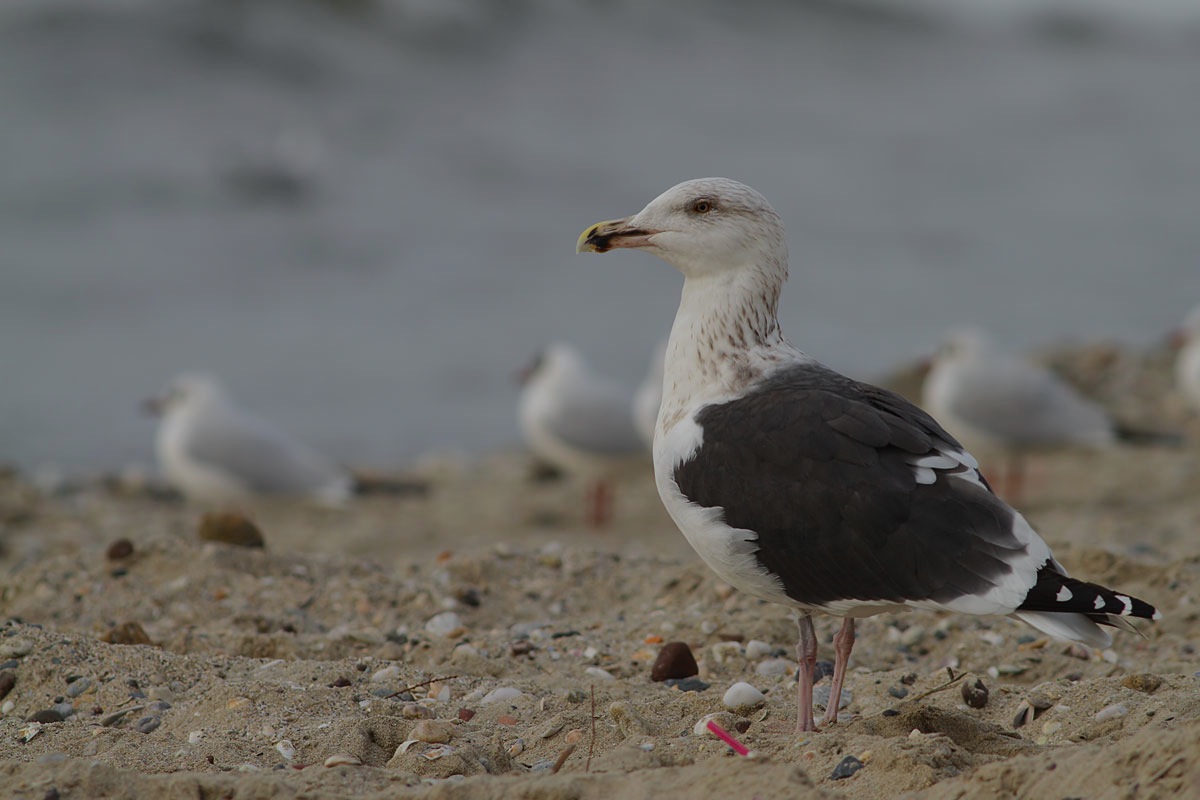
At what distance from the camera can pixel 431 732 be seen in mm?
3582

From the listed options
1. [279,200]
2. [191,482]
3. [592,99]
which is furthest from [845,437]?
[592,99]

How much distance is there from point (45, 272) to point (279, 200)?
4.04m

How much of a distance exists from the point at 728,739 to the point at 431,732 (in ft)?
2.65

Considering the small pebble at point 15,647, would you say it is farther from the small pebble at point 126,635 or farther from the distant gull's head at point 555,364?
the distant gull's head at point 555,364

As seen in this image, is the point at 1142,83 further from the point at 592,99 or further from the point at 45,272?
the point at 45,272

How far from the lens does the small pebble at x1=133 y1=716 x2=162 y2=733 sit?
3.83m

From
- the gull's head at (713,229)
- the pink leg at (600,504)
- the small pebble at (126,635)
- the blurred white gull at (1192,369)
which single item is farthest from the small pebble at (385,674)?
the blurred white gull at (1192,369)

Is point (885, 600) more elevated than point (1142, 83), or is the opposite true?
point (1142, 83)

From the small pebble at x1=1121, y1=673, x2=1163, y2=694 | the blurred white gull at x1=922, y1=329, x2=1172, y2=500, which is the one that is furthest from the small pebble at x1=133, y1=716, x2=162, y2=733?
the blurred white gull at x1=922, y1=329, x2=1172, y2=500

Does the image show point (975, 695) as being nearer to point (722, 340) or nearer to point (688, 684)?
point (688, 684)

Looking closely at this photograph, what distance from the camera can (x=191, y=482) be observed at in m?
9.90

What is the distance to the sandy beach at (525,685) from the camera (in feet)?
9.84

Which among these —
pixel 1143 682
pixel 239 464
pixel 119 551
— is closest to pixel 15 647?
pixel 119 551

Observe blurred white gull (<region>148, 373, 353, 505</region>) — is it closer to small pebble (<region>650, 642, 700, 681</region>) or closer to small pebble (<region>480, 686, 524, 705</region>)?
small pebble (<region>650, 642, 700, 681</region>)
